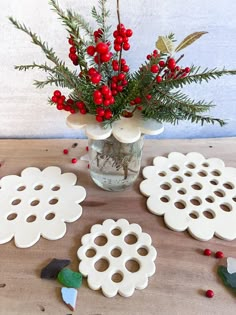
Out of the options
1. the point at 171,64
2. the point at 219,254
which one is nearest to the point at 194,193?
the point at 219,254

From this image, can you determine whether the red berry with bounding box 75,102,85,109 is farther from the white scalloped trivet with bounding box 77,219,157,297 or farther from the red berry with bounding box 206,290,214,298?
the red berry with bounding box 206,290,214,298

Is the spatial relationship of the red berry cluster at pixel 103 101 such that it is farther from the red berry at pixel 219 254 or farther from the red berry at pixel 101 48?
the red berry at pixel 219 254

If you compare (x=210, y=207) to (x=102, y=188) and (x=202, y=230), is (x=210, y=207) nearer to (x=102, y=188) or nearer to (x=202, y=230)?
(x=202, y=230)

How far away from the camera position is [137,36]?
517 millimetres

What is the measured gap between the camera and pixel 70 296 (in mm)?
349

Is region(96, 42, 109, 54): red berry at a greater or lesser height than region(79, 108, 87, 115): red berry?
greater

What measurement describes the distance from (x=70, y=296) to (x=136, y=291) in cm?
8

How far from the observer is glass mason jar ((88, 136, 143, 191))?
450 millimetres

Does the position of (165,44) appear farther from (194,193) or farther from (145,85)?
(194,193)

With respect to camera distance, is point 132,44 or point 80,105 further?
point 132,44

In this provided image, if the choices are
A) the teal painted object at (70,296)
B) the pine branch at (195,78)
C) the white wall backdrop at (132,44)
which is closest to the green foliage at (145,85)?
the pine branch at (195,78)

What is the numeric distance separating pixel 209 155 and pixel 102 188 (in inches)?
8.8

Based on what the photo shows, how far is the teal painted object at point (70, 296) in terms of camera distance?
34 cm

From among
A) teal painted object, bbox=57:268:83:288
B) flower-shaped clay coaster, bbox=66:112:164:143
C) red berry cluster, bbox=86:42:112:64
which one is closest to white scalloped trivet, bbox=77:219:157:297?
teal painted object, bbox=57:268:83:288
